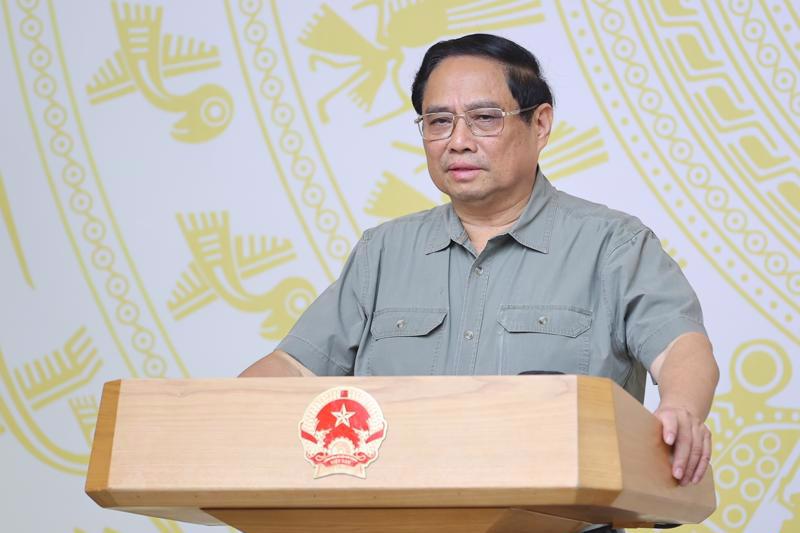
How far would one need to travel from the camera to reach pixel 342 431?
1463 mm

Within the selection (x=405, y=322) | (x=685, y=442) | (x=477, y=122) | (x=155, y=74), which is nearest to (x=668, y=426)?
(x=685, y=442)

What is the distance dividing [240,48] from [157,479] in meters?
1.88

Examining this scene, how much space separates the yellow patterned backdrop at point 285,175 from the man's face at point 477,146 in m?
0.76

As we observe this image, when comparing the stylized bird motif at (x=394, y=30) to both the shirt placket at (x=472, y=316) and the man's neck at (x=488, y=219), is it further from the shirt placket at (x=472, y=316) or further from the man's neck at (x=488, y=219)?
the shirt placket at (x=472, y=316)

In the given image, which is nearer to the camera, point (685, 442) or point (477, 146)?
point (685, 442)

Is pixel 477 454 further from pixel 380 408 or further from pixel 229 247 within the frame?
pixel 229 247

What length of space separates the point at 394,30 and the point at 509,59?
0.92 m

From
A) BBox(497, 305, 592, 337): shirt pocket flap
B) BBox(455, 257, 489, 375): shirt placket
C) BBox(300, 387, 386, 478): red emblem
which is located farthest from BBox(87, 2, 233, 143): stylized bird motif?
BBox(300, 387, 386, 478): red emblem

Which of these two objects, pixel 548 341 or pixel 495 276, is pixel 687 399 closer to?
pixel 548 341

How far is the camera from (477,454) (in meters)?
1.41

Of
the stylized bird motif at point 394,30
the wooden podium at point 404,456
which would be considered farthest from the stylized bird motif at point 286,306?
the wooden podium at point 404,456

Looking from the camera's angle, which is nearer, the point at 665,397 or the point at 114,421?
the point at 114,421

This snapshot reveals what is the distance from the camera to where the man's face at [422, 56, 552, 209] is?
7.17 feet

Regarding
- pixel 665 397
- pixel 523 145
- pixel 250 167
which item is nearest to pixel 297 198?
pixel 250 167
